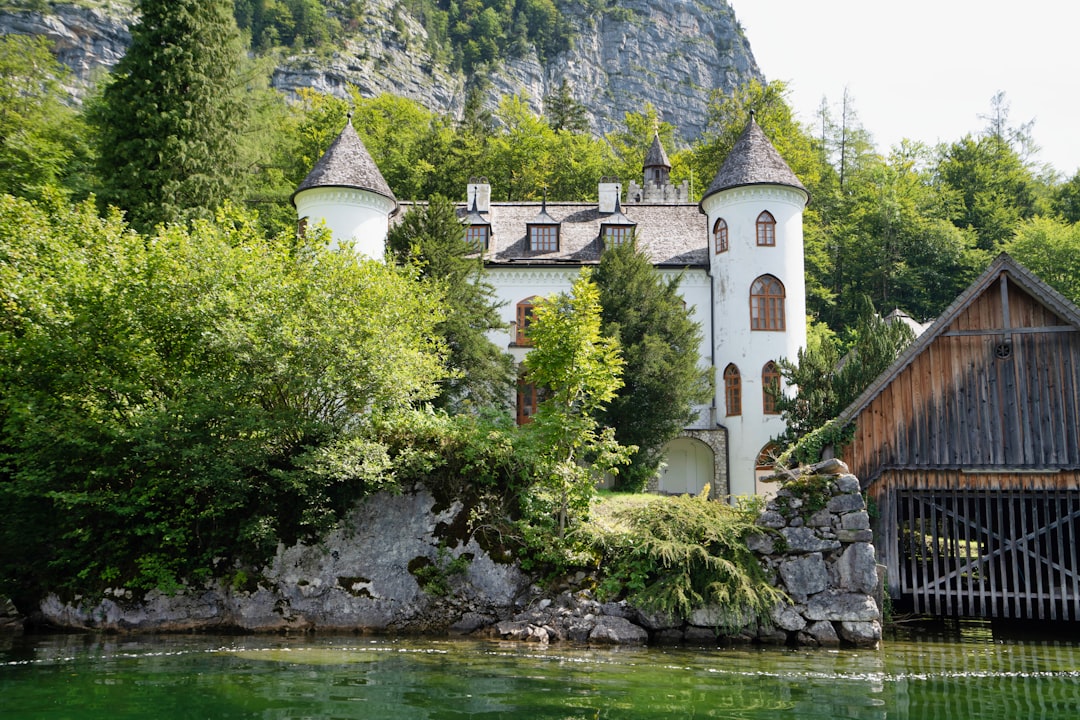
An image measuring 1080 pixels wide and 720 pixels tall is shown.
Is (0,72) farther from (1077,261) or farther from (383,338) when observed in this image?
(1077,261)

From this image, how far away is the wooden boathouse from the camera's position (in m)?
16.4

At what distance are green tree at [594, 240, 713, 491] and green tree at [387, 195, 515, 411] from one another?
3323mm

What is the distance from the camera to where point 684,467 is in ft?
104

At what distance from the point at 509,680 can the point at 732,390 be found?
20.6 metres

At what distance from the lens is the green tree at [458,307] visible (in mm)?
23578

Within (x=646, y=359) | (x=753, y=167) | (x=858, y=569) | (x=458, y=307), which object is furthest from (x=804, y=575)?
(x=753, y=167)

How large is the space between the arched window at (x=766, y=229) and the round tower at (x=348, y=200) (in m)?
13.0

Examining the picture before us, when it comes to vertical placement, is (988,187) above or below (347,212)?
above

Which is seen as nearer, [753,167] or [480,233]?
[753,167]

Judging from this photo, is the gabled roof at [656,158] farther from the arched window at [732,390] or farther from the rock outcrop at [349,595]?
the rock outcrop at [349,595]

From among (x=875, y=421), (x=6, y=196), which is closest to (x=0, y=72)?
(x=6, y=196)

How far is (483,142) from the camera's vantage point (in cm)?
4922

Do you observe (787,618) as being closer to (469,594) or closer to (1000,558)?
(1000,558)

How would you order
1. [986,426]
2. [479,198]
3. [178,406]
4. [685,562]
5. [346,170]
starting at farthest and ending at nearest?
1. [479,198]
2. [346,170]
3. [986,426]
4. [178,406]
5. [685,562]
